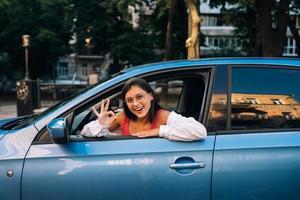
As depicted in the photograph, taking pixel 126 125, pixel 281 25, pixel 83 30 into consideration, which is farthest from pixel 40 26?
pixel 126 125

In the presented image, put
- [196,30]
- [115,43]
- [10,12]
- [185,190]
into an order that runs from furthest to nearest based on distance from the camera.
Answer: [115,43] → [10,12] → [196,30] → [185,190]

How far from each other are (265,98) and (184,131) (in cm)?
67

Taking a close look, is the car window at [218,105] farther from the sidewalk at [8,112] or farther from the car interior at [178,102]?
the sidewalk at [8,112]

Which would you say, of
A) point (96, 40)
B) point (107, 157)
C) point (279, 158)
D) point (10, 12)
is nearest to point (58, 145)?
point (107, 157)

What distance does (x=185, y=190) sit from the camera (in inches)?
119

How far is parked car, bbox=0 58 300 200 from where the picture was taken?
302 centimetres

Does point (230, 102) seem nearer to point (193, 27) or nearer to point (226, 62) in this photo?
point (226, 62)

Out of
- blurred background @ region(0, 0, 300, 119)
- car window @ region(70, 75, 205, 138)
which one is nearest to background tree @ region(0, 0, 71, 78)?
blurred background @ region(0, 0, 300, 119)

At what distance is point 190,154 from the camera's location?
10.0ft

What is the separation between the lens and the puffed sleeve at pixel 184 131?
10.1 ft

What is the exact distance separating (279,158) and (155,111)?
975mm

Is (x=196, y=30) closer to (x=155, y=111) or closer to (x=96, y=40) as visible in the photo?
(x=155, y=111)

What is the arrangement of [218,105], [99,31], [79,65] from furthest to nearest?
[79,65], [99,31], [218,105]

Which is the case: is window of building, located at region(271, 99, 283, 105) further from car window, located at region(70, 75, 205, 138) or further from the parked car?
car window, located at region(70, 75, 205, 138)
